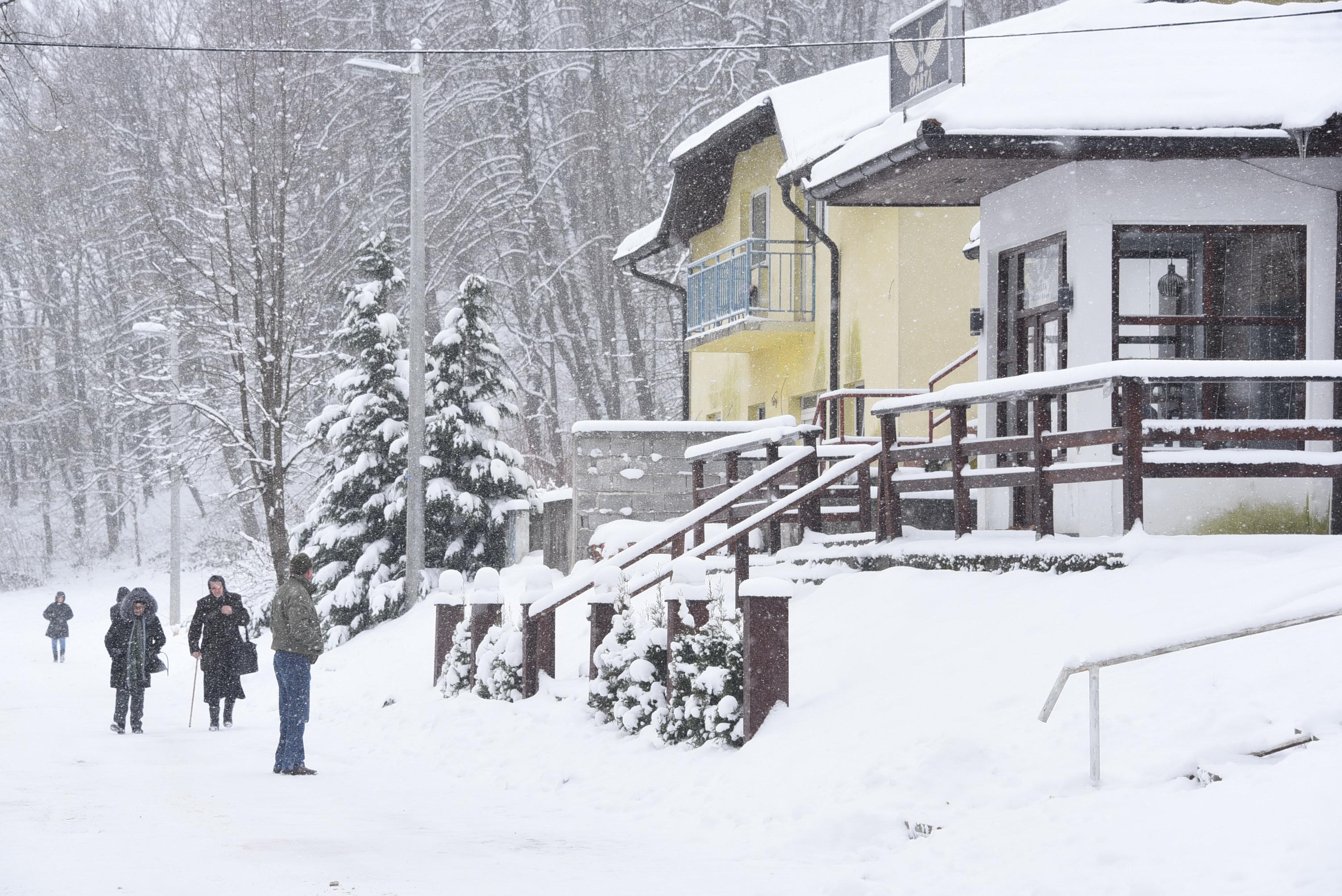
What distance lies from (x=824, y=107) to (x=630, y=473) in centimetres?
577

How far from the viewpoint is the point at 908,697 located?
9859 millimetres

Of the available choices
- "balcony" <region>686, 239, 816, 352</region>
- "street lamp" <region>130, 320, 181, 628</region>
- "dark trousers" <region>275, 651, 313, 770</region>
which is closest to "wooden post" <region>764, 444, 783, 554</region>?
"dark trousers" <region>275, 651, 313, 770</region>

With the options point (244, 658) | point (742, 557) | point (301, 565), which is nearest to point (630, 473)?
point (244, 658)

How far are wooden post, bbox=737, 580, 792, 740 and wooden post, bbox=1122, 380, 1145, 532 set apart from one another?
2290 mm

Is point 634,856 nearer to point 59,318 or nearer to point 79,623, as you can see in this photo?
point 79,623

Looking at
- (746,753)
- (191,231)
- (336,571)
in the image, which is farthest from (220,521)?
(746,753)

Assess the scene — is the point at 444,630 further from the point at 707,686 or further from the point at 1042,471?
the point at 1042,471

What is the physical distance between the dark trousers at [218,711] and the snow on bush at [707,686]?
21.9 ft

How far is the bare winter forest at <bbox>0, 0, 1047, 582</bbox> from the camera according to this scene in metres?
26.6

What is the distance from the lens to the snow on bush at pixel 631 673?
11.7 meters

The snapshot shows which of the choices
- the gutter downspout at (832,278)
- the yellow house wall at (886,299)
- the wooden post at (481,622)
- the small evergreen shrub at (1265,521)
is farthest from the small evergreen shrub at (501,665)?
the gutter downspout at (832,278)

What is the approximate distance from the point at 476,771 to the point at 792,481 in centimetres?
491

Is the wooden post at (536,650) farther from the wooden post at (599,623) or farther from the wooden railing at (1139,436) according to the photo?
the wooden railing at (1139,436)

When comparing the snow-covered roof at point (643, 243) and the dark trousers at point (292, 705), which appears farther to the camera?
the snow-covered roof at point (643, 243)
